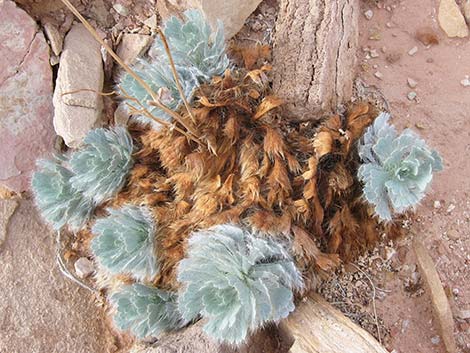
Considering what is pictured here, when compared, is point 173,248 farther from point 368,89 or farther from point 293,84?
point 368,89

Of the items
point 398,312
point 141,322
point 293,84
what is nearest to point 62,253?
point 141,322

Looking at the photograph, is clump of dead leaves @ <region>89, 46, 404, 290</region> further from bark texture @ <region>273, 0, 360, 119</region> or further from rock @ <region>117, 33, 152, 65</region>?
rock @ <region>117, 33, 152, 65</region>

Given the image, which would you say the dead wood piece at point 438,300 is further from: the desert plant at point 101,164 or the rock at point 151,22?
the rock at point 151,22

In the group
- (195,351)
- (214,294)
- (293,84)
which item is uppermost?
(293,84)

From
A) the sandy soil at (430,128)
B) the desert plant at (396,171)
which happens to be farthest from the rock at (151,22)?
the desert plant at (396,171)

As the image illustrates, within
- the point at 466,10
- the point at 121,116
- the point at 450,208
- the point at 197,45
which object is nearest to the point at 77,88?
the point at 121,116

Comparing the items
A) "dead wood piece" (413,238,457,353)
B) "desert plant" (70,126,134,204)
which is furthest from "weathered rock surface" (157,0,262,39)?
"dead wood piece" (413,238,457,353)

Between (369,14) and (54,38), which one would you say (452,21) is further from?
(54,38)
